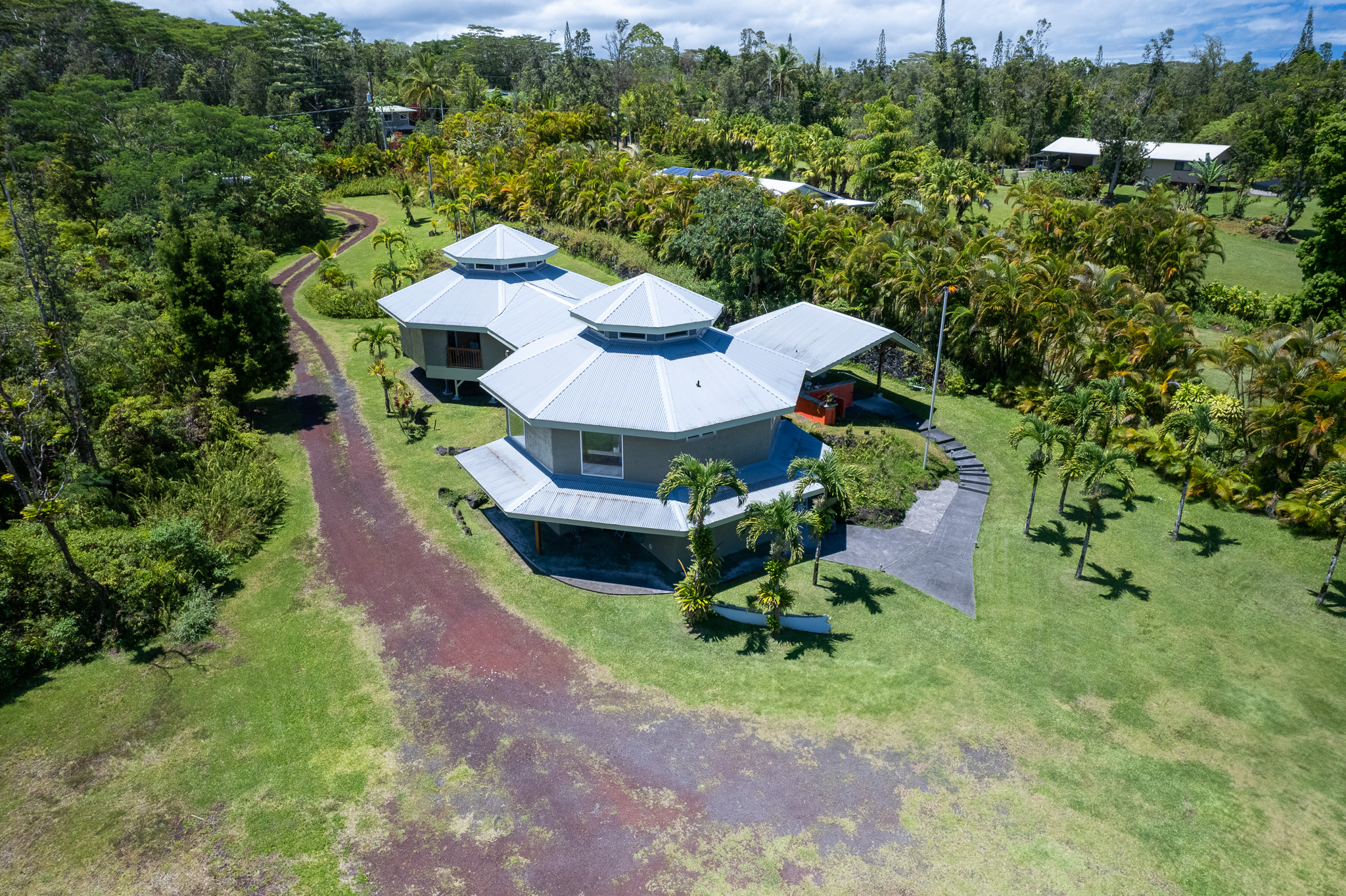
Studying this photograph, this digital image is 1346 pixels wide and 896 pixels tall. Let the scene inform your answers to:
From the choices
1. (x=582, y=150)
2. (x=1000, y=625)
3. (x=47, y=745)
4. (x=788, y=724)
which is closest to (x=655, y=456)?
(x=788, y=724)

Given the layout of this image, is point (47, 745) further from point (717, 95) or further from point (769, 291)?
point (717, 95)

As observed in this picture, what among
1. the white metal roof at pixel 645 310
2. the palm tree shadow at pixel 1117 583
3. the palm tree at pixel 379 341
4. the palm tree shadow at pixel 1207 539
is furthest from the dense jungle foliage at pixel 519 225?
the white metal roof at pixel 645 310

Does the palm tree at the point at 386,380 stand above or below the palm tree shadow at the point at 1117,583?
above

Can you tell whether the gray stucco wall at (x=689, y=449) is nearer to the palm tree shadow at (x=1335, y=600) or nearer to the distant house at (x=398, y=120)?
the palm tree shadow at (x=1335, y=600)

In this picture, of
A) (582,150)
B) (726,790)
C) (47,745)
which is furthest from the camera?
(582,150)

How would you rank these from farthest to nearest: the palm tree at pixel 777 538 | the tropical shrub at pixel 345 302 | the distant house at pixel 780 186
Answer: the distant house at pixel 780 186
the tropical shrub at pixel 345 302
the palm tree at pixel 777 538

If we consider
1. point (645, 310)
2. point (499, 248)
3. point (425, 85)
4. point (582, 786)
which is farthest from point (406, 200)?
point (582, 786)

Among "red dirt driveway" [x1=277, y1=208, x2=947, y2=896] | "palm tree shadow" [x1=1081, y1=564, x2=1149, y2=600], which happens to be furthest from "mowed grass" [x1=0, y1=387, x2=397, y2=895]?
"palm tree shadow" [x1=1081, y1=564, x2=1149, y2=600]

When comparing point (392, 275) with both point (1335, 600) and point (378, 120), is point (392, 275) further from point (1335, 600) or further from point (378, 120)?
point (378, 120)
